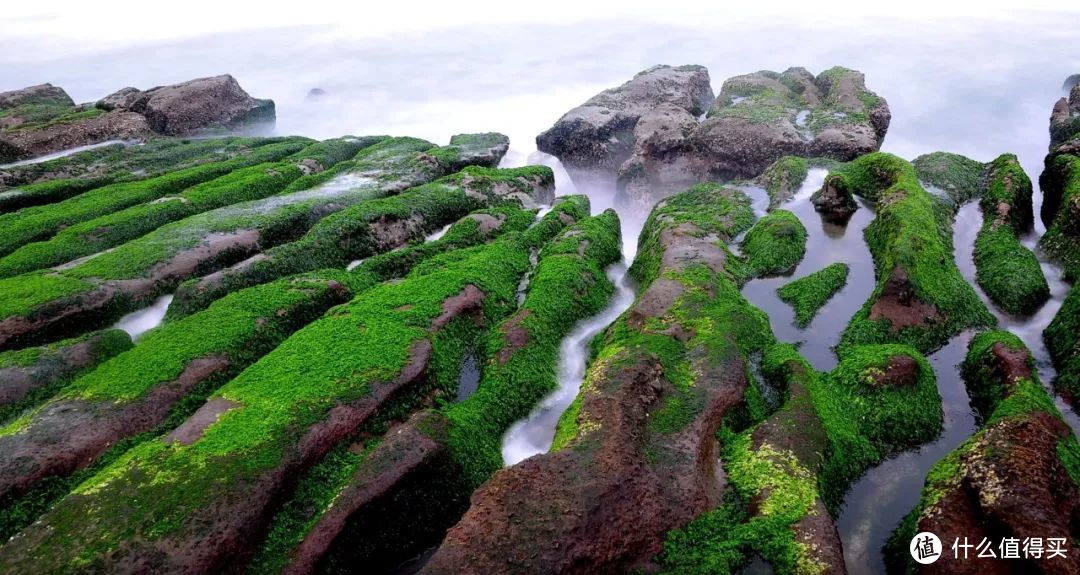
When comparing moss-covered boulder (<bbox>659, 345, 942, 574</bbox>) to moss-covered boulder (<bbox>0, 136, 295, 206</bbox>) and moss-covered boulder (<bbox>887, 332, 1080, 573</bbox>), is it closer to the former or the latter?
moss-covered boulder (<bbox>887, 332, 1080, 573</bbox>)

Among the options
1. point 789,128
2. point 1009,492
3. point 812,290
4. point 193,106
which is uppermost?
point 193,106

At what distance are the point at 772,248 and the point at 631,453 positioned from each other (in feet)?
26.9

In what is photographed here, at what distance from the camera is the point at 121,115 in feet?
91.9

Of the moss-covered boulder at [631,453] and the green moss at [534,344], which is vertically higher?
the moss-covered boulder at [631,453]

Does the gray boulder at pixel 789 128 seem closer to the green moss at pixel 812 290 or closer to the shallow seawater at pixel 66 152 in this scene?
the green moss at pixel 812 290

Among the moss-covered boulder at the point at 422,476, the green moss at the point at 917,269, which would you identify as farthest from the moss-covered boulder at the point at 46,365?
the green moss at the point at 917,269

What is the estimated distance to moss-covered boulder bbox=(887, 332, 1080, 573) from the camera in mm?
5910

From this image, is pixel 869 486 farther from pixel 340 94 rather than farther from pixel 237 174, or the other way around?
pixel 340 94

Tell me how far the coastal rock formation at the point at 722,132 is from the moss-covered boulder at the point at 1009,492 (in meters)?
14.5

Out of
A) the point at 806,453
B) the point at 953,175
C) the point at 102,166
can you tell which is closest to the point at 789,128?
the point at 953,175

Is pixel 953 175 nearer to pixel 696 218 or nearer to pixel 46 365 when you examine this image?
pixel 696 218

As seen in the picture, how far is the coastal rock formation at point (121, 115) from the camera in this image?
25.3 metres

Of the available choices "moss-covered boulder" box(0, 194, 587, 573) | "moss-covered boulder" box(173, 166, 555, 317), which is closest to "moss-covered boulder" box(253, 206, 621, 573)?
"moss-covered boulder" box(0, 194, 587, 573)

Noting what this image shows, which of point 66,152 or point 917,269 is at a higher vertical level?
point 66,152
